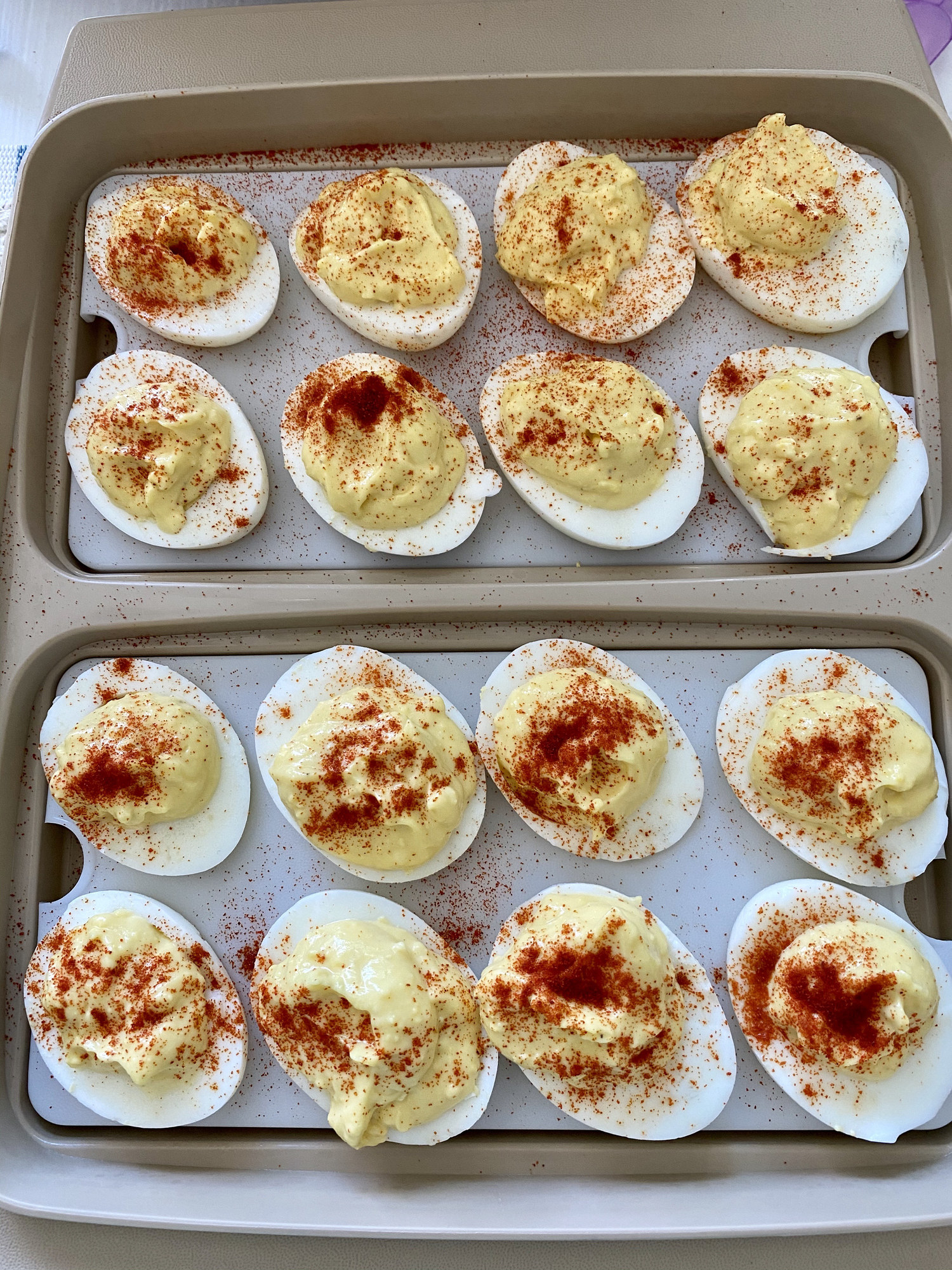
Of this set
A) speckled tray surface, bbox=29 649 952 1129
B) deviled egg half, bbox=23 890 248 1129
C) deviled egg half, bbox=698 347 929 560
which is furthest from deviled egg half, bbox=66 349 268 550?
deviled egg half, bbox=698 347 929 560

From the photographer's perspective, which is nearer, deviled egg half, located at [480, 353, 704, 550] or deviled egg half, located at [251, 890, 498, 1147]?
deviled egg half, located at [251, 890, 498, 1147]

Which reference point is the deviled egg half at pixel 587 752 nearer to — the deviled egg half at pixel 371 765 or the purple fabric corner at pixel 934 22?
the deviled egg half at pixel 371 765

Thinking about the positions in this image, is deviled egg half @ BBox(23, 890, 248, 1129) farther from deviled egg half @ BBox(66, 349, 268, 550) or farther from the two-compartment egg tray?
deviled egg half @ BBox(66, 349, 268, 550)

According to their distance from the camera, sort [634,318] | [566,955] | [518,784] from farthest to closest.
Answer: [634,318]
[518,784]
[566,955]

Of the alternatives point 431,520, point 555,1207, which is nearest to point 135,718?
point 431,520

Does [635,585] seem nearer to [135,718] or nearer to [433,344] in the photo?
[433,344]

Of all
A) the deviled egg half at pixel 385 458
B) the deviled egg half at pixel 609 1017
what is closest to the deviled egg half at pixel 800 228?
the deviled egg half at pixel 385 458
